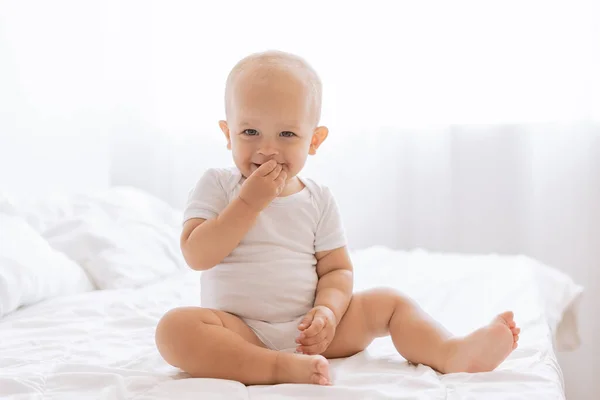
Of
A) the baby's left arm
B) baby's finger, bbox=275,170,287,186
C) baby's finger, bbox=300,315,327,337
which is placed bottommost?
baby's finger, bbox=300,315,327,337

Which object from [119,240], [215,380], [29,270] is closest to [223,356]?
[215,380]

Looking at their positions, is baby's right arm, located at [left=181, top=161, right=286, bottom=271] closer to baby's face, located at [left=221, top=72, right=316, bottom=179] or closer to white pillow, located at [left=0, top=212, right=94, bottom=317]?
baby's face, located at [left=221, top=72, right=316, bottom=179]

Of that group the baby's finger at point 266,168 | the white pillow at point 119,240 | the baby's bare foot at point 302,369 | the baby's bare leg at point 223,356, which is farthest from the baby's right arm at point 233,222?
the white pillow at point 119,240

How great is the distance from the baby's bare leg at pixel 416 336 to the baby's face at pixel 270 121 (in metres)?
0.26

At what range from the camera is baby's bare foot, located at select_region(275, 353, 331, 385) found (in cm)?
95

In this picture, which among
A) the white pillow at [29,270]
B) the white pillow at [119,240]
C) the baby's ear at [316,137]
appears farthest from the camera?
the white pillow at [119,240]

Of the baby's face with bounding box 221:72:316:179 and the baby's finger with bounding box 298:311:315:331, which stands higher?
the baby's face with bounding box 221:72:316:179

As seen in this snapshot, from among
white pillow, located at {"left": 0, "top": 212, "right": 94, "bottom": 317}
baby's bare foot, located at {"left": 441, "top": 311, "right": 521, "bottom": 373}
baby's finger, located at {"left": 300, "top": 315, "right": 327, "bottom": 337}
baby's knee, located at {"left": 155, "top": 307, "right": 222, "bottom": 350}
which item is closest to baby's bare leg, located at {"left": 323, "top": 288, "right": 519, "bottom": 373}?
baby's bare foot, located at {"left": 441, "top": 311, "right": 521, "bottom": 373}

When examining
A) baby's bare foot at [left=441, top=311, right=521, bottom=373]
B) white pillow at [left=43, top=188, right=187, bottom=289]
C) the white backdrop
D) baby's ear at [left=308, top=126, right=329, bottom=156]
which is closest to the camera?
baby's bare foot at [left=441, top=311, right=521, bottom=373]

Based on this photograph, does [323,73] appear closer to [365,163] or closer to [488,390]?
[365,163]

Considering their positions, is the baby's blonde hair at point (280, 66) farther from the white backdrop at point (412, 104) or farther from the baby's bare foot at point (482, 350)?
the white backdrop at point (412, 104)

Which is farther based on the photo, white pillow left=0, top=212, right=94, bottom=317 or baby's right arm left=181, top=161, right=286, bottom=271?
white pillow left=0, top=212, right=94, bottom=317

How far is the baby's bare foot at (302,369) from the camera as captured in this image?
95cm

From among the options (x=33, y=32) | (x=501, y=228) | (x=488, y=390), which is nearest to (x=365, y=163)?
(x=501, y=228)
